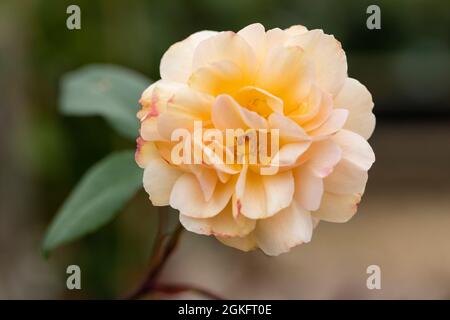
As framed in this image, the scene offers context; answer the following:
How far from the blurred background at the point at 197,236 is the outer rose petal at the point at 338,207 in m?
0.79

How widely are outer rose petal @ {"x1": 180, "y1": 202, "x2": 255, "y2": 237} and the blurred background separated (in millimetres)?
779

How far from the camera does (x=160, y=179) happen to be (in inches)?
17.2

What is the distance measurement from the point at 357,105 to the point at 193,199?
126 millimetres

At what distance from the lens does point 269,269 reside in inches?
61.1

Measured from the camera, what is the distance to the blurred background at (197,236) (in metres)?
1.23

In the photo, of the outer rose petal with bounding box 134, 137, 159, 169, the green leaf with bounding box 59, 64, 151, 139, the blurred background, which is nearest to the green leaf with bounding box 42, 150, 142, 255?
the green leaf with bounding box 59, 64, 151, 139

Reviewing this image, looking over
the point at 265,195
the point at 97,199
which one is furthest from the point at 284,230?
the point at 97,199

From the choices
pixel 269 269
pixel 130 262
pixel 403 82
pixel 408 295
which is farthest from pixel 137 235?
pixel 403 82

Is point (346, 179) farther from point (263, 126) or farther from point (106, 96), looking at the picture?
point (106, 96)

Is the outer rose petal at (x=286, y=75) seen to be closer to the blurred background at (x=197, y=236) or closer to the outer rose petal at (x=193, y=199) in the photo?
the outer rose petal at (x=193, y=199)

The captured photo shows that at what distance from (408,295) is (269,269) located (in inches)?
12.4

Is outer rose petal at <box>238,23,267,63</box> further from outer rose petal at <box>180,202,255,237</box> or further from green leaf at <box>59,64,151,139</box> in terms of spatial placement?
green leaf at <box>59,64,151,139</box>

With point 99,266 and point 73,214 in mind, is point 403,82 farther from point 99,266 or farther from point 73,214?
point 73,214

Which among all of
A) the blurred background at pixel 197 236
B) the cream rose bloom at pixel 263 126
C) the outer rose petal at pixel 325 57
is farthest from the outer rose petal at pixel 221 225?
the blurred background at pixel 197 236
